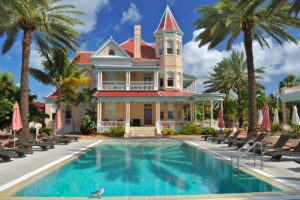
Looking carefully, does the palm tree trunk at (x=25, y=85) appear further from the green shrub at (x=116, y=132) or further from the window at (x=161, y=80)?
the window at (x=161, y=80)

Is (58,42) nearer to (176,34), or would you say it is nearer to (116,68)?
(116,68)

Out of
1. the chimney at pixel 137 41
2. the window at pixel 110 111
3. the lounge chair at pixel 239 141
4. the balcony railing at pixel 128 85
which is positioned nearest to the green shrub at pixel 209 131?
the balcony railing at pixel 128 85

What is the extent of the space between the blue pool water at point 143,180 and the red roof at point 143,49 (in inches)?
921

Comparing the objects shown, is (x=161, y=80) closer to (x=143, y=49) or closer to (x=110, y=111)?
(x=143, y=49)

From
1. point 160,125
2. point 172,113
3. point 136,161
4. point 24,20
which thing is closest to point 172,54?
point 172,113

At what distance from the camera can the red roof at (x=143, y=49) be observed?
1288 inches

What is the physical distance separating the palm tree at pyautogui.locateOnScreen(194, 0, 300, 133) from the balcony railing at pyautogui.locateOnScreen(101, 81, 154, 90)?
10884mm

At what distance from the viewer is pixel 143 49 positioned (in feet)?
112

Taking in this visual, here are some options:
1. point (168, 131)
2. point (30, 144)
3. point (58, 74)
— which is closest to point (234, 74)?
point (168, 131)

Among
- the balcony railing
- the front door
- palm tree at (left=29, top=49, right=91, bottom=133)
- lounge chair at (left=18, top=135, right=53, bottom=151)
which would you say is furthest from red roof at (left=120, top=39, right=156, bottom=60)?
lounge chair at (left=18, top=135, right=53, bottom=151)

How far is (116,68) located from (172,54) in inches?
334

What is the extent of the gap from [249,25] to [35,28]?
54.8 feet

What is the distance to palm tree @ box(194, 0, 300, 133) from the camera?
57.1ft

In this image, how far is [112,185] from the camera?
740 cm
